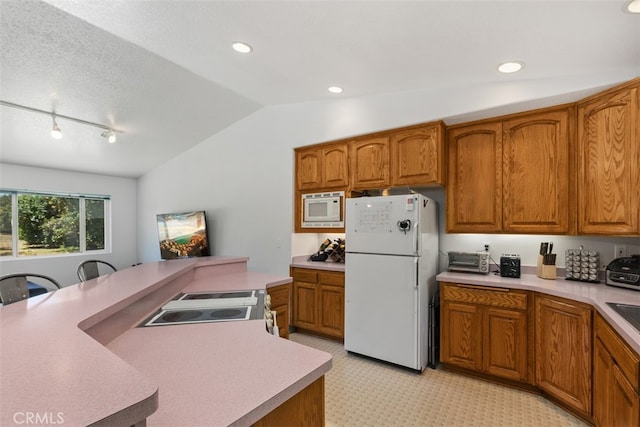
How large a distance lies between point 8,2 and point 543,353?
15.3 ft

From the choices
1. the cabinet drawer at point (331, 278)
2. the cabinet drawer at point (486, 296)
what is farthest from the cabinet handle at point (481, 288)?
the cabinet drawer at point (331, 278)

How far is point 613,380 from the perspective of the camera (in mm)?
1580

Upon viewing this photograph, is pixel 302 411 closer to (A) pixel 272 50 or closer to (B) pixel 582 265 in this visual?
(A) pixel 272 50

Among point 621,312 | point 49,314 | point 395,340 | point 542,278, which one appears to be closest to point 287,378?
point 49,314

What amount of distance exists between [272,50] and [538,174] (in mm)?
2458

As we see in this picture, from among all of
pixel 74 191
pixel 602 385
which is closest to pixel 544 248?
pixel 602 385

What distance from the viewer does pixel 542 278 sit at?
8.47ft

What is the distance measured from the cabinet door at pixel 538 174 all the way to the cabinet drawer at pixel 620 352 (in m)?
0.93

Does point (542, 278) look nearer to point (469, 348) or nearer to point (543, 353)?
point (543, 353)

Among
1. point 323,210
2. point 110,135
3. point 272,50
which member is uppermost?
point 272,50

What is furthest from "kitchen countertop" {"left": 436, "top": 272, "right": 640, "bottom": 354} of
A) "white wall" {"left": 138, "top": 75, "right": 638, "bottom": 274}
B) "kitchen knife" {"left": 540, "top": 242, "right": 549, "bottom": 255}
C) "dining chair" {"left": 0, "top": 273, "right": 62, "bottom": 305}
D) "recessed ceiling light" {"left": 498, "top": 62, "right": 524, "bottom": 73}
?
"dining chair" {"left": 0, "top": 273, "right": 62, "bottom": 305}

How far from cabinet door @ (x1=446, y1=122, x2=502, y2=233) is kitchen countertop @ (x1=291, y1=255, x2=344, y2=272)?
1263 mm

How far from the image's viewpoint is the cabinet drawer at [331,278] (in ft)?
10.9

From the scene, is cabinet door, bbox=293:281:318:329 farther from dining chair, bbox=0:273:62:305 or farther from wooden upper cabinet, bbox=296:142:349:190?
dining chair, bbox=0:273:62:305
